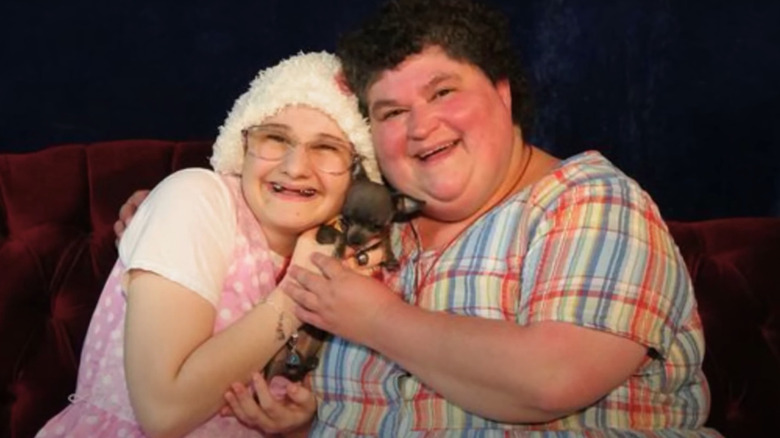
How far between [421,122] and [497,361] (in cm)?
44

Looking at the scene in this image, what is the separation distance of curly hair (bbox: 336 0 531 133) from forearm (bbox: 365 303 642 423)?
0.44m

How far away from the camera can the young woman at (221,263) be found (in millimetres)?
1539

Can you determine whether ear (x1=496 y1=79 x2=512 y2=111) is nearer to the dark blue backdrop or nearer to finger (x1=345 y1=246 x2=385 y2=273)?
finger (x1=345 y1=246 x2=385 y2=273)

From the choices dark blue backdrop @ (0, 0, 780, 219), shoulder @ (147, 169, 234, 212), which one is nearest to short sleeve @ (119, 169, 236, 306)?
shoulder @ (147, 169, 234, 212)

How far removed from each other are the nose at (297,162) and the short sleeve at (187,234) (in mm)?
133

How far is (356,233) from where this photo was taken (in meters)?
1.68

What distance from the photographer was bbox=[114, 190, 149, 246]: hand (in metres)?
1.83

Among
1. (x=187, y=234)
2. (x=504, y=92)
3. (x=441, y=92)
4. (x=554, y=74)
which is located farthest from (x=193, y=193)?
(x=554, y=74)

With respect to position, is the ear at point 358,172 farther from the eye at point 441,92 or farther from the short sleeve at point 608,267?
the short sleeve at point 608,267

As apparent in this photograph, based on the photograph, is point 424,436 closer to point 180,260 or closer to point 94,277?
point 180,260

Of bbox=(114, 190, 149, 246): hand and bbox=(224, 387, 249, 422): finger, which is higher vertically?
bbox=(114, 190, 149, 246): hand

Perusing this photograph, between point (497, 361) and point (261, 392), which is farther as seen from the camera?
point (261, 392)

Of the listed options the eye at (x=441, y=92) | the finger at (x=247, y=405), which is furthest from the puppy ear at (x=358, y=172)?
the finger at (x=247, y=405)

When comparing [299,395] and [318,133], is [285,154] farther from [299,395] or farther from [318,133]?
[299,395]
